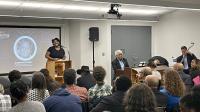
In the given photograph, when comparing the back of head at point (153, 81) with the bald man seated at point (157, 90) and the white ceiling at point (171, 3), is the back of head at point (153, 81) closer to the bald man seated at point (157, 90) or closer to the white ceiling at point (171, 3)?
the bald man seated at point (157, 90)

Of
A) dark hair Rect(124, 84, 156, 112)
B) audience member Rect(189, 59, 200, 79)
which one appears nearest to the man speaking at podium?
audience member Rect(189, 59, 200, 79)

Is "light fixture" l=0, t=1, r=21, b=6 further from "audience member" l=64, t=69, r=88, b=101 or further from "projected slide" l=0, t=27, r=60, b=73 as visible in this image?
"audience member" l=64, t=69, r=88, b=101

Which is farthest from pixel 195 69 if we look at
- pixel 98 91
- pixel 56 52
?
pixel 56 52

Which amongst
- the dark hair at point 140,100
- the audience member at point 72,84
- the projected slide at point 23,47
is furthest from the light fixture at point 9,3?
the dark hair at point 140,100

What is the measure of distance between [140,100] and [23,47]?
8597 millimetres

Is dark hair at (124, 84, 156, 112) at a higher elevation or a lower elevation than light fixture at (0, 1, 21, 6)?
lower

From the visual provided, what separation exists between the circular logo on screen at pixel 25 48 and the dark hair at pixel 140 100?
8.39 metres

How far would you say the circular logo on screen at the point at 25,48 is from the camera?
1080 centimetres

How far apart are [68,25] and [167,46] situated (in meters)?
3.73

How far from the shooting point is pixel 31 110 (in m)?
3.22

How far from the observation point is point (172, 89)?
4332mm

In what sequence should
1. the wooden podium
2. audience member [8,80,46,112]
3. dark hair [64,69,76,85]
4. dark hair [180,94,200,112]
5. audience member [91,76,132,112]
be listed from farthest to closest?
the wooden podium → dark hair [64,69,76,85] → audience member [91,76,132,112] → audience member [8,80,46,112] → dark hair [180,94,200,112]

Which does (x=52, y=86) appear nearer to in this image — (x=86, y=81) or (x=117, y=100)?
(x=86, y=81)

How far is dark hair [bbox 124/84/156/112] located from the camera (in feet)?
9.28
